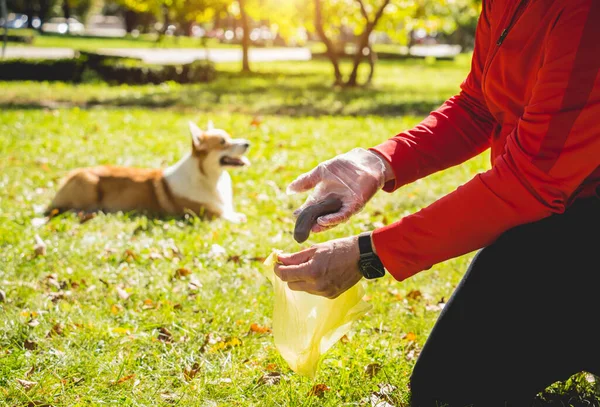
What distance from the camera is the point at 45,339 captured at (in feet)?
9.88

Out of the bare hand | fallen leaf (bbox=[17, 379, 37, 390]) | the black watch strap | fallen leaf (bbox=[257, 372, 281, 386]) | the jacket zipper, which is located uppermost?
the jacket zipper

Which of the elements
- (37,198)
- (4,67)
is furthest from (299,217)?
(4,67)

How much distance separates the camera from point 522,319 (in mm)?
2154

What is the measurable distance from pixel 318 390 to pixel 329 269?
88 cm

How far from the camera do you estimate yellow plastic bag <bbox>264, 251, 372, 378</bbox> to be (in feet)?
7.93

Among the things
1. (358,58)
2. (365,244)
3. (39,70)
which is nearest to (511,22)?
(365,244)

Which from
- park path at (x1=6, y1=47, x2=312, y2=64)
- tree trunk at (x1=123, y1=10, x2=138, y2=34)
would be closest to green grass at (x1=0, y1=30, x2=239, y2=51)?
park path at (x1=6, y1=47, x2=312, y2=64)

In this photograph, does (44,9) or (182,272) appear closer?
(182,272)

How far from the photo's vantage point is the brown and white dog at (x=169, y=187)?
5.40m

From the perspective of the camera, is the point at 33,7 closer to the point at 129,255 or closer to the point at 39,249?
the point at 39,249

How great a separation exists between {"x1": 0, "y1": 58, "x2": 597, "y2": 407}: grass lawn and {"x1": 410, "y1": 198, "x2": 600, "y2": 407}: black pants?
358 mm

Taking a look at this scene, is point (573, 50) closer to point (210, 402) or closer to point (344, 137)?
point (210, 402)

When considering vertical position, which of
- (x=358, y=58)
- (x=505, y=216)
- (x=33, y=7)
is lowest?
(x=358, y=58)

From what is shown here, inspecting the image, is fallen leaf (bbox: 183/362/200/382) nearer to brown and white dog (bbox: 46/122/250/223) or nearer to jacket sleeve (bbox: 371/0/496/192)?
jacket sleeve (bbox: 371/0/496/192)
